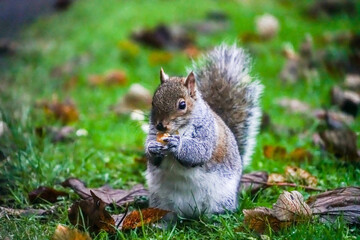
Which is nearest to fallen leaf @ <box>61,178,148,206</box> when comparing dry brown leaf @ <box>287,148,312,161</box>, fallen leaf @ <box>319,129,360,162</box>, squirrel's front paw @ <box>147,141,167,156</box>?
squirrel's front paw @ <box>147,141,167,156</box>

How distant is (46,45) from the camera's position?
7.16m

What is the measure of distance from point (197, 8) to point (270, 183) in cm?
512

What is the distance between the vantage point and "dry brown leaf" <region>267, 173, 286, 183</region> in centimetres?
348

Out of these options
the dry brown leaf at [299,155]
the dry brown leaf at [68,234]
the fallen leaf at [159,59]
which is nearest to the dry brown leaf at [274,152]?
the dry brown leaf at [299,155]

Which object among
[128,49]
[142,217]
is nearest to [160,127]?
[142,217]

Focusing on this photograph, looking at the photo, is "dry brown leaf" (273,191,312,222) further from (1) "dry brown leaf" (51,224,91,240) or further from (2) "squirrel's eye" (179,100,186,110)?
(1) "dry brown leaf" (51,224,91,240)

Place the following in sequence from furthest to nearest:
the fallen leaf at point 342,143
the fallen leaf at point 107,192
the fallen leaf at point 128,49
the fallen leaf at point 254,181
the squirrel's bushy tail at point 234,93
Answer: the fallen leaf at point 128,49 < the fallen leaf at point 342,143 < the squirrel's bushy tail at point 234,93 < the fallen leaf at point 254,181 < the fallen leaf at point 107,192

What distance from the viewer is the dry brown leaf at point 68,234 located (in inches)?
101

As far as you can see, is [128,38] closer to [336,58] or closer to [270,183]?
[336,58]

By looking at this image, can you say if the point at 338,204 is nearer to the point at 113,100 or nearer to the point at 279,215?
the point at 279,215

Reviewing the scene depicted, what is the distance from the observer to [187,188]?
2975mm

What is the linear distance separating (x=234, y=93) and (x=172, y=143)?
2.92ft

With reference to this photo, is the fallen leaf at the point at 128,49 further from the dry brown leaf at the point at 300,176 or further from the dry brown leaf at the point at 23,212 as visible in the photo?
the dry brown leaf at the point at 23,212

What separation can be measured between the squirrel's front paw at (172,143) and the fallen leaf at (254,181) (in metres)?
0.63
